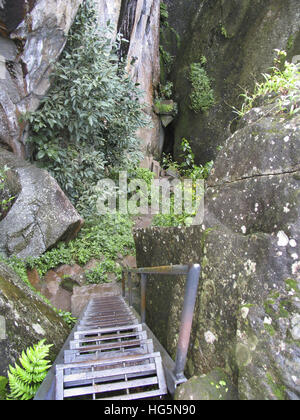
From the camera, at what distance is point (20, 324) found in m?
2.17

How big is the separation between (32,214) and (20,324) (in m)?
3.30

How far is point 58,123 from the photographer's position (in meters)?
5.20

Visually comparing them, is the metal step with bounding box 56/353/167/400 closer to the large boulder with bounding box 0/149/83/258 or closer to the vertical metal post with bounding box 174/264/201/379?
the vertical metal post with bounding box 174/264/201/379

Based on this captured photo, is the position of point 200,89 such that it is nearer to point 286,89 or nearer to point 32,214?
point 32,214

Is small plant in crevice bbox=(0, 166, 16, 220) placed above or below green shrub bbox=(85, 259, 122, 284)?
above

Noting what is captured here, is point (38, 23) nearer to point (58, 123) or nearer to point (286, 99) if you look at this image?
point (58, 123)

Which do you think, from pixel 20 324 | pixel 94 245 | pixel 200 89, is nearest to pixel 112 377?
pixel 20 324

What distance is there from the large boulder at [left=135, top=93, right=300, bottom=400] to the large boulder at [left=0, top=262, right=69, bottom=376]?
1.04 meters

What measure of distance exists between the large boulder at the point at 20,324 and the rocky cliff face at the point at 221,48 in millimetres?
8600

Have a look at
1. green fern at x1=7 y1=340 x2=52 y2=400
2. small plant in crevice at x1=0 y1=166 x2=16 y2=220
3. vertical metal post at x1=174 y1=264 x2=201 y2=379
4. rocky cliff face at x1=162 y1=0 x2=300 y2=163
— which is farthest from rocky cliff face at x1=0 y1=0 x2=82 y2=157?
rocky cliff face at x1=162 y1=0 x2=300 y2=163

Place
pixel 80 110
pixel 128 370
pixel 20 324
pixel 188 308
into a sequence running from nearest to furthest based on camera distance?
pixel 188 308
pixel 128 370
pixel 20 324
pixel 80 110

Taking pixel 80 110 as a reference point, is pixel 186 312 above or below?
below

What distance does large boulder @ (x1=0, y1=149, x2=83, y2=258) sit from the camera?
498 cm

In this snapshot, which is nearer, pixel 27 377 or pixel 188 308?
pixel 188 308
